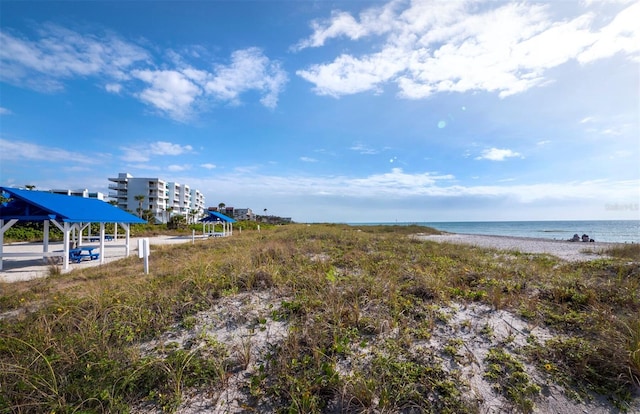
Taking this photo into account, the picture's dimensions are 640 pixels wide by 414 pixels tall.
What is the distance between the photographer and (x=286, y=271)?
6.22 m

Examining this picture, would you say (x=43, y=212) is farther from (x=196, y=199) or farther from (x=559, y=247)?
(x=196, y=199)

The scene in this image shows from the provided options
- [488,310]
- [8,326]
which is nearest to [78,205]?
[8,326]

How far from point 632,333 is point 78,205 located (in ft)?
59.5

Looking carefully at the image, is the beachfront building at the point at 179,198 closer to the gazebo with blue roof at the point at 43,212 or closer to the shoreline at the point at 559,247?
the gazebo with blue roof at the point at 43,212

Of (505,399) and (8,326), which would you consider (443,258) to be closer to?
(505,399)

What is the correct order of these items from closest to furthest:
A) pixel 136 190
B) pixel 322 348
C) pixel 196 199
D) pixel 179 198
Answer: pixel 322 348 → pixel 136 190 → pixel 179 198 → pixel 196 199

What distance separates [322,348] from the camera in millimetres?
3254

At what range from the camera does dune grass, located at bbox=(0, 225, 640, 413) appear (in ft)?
8.63

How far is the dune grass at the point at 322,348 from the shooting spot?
263 centimetres

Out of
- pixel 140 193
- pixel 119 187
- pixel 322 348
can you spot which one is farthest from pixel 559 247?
pixel 119 187

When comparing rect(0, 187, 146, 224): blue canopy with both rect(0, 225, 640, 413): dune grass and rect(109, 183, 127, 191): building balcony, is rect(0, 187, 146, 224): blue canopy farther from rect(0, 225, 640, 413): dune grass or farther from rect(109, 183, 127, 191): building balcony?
rect(109, 183, 127, 191): building balcony

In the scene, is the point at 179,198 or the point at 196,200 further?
the point at 196,200

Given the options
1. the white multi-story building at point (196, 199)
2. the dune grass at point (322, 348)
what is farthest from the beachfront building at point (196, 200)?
the dune grass at point (322, 348)

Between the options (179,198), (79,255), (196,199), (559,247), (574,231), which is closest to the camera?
(79,255)
